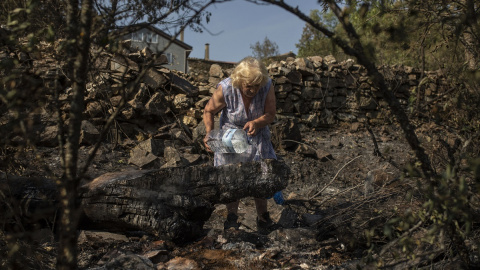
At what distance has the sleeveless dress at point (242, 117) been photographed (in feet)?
13.6

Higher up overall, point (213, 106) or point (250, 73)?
point (250, 73)

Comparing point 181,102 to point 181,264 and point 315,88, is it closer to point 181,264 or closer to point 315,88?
point 315,88

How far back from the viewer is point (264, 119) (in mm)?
4082

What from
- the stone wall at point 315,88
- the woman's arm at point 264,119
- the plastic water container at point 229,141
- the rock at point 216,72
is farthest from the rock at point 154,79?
the woman's arm at point 264,119

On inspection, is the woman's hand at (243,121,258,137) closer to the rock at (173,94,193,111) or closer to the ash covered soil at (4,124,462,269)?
the ash covered soil at (4,124,462,269)

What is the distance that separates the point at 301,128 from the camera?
31.4 feet

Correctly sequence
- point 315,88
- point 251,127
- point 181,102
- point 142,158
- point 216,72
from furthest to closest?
point 315,88 → point 216,72 → point 181,102 → point 142,158 → point 251,127

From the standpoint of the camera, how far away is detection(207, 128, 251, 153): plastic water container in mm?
4137

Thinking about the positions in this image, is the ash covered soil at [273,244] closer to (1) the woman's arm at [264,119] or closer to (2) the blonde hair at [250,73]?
(1) the woman's arm at [264,119]

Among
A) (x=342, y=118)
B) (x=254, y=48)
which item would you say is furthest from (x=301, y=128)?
(x=254, y=48)

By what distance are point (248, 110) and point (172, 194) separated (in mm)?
1160

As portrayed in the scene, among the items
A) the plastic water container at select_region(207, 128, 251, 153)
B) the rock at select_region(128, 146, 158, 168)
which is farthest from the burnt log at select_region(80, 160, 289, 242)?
the rock at select_region(128, 146, 158, 168)

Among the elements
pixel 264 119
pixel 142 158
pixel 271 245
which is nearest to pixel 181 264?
pixel 271 245

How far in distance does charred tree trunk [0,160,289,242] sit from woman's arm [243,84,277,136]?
1.08 feet
